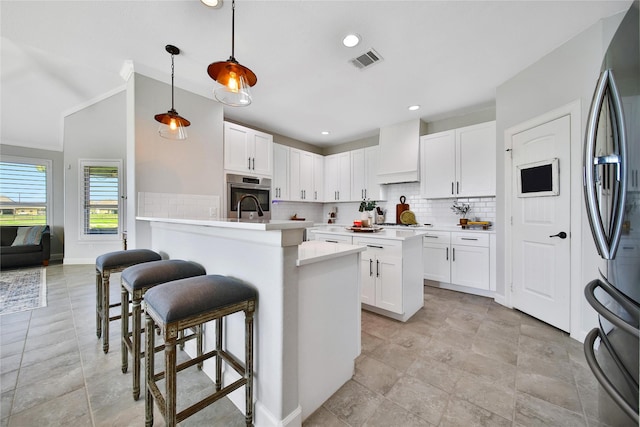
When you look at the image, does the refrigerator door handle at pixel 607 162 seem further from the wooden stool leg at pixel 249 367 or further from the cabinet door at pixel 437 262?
the cabinet door at pixel 437 262

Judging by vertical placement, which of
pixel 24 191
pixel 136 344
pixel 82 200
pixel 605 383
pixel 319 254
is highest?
pixel 24 191

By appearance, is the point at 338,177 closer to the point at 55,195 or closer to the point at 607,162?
the point at 607,162

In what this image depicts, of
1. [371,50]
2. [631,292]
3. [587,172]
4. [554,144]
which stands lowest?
[631,292]

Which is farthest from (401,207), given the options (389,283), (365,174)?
(389,283)

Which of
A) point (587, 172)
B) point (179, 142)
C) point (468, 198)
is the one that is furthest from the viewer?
point (468, 198)

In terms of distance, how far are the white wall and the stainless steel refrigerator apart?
5.25 ft

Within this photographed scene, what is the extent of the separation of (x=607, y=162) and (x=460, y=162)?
10.2ft

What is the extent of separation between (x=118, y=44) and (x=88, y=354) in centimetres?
275

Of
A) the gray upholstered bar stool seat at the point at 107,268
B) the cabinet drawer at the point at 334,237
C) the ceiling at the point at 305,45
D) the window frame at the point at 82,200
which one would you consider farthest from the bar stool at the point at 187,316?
the window frame at the point at 82,200

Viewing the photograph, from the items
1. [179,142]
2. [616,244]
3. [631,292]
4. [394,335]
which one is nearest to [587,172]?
[616,244]

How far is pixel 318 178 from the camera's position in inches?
215

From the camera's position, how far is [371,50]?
7.75 ft

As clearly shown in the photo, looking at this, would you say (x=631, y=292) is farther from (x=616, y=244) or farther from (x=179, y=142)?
(x=179, y=142)

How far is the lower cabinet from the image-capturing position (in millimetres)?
3236
